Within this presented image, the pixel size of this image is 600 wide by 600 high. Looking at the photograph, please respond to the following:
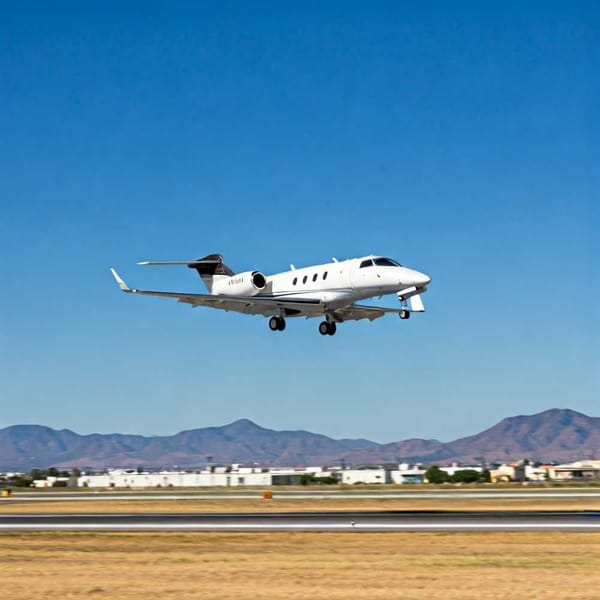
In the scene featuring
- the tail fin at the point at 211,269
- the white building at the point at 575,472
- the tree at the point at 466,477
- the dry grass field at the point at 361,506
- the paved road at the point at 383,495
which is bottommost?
the dry grass field at the point at 361,506

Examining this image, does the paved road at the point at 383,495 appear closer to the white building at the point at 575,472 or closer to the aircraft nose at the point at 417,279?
the aircraft nose at the point at 417,279

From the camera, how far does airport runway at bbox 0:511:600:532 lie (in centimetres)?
3131

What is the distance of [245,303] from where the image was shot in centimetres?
4650

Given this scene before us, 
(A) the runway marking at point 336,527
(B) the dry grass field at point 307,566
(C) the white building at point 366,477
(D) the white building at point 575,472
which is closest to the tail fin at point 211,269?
(A) the runway marking at point 336,527

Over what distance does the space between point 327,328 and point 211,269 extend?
10926 millimetres

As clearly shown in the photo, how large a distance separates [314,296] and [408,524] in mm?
14129

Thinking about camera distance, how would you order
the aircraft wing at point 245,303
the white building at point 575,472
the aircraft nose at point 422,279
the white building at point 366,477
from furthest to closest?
the white building at point 575,472 < the white building at point 366,477 < the aircraft wing at point 245,303 < the aircraft nose at point 422,279

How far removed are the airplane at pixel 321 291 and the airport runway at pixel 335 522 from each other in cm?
879

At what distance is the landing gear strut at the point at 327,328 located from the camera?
4483cm

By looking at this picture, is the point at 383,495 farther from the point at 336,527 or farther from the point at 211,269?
the point at 336,527

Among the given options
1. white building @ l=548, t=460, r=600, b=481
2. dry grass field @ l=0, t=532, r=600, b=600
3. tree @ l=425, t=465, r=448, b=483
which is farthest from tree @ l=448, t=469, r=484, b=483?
dry grass field @ l=0, t=532, r=600, b=600

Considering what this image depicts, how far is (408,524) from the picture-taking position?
32500 mm

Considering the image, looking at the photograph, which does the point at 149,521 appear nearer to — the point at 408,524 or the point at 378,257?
the point at 408,524

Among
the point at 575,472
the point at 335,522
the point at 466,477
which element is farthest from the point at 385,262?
the point at 575,472
